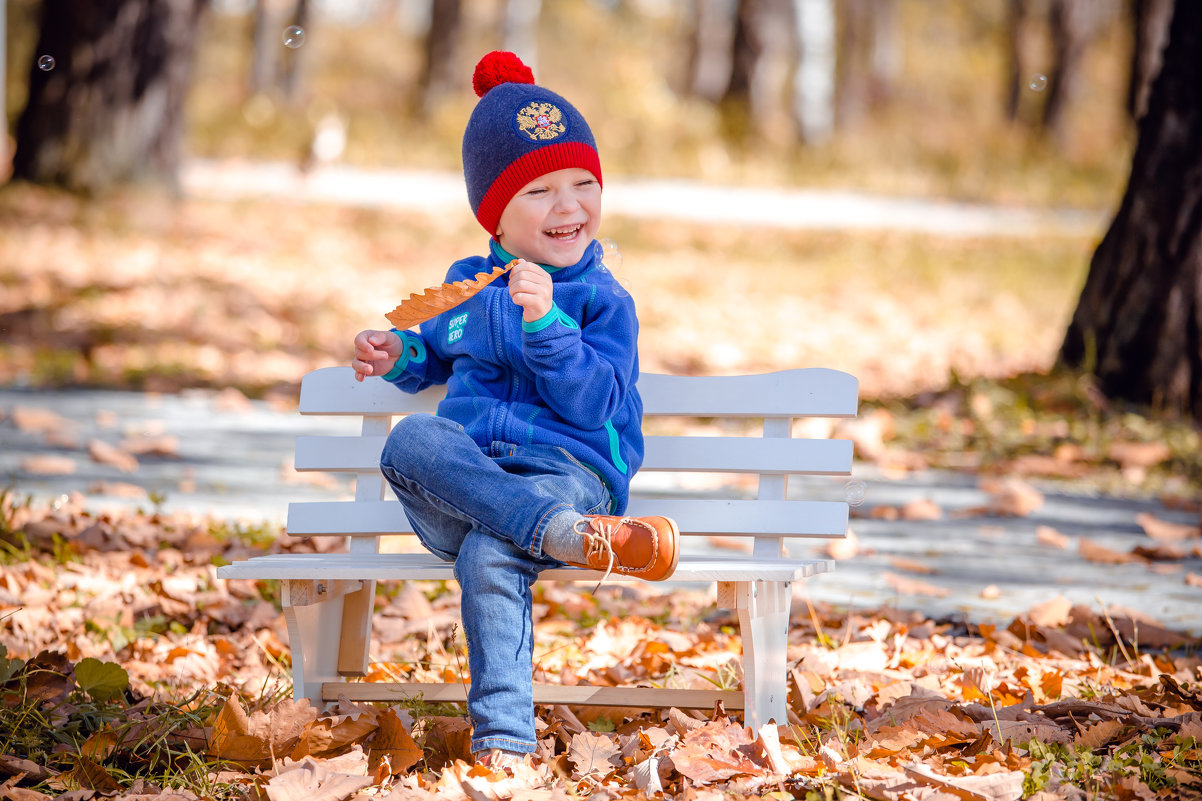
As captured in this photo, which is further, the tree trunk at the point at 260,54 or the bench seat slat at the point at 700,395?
the tree trunk at the point at 260,54

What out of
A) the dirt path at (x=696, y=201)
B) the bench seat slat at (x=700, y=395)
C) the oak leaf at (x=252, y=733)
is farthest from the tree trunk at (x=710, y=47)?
the oak leaf at (x=252, y=733)

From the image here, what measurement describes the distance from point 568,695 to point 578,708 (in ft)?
0.70

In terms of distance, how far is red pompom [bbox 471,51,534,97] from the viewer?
9.27ft

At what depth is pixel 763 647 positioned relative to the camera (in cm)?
255

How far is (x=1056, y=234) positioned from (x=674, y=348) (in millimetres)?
8927

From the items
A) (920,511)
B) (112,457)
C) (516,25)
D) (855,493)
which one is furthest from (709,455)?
(516,25)

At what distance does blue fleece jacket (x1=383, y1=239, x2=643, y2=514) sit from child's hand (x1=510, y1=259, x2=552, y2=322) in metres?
0.02

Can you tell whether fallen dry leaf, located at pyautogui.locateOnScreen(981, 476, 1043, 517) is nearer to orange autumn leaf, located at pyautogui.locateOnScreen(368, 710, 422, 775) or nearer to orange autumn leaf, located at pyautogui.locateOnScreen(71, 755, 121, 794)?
orange autumn leaf, located at pyautogui.locateOnScreen(368, 710, 422, 775)

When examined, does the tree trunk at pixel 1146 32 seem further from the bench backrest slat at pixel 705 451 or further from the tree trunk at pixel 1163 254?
the bench backrest slat at pixel 705 451

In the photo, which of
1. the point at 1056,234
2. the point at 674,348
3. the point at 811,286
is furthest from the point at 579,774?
the point at 1056,234

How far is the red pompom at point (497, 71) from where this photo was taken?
111 inches

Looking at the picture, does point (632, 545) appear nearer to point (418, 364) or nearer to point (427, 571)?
point (427, 571)

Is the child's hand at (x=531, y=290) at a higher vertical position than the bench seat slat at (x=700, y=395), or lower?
higher

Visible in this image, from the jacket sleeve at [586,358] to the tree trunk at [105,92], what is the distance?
25.8 ft
